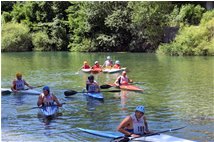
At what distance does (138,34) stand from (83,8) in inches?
367

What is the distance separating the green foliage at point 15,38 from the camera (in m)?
59.7

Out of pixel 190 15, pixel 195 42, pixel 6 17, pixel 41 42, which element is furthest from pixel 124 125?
pixel 6 17

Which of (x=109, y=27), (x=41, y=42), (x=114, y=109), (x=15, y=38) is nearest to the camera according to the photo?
(x=114, y=109)

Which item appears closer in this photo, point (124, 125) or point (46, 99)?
point (124, 125)

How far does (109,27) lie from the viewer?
5703 cm

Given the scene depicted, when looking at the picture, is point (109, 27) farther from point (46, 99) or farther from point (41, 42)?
point (46, 99)

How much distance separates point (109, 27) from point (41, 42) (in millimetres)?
11309

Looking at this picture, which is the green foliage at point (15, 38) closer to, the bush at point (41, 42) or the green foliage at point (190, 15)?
the bush at point (41, 42)

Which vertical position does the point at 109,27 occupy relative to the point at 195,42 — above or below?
above

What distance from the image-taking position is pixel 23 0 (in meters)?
63.7

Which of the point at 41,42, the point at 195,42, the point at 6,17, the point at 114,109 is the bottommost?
the point at 114,109

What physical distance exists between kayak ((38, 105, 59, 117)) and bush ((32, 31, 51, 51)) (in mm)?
46859

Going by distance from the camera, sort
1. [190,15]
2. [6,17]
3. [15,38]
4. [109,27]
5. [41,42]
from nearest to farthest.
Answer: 1. [190,15]
2. [109,27]
3. [15,38]
4. [41,42]
5. [6,17]

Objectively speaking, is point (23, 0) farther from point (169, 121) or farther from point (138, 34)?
point (169, 121)
